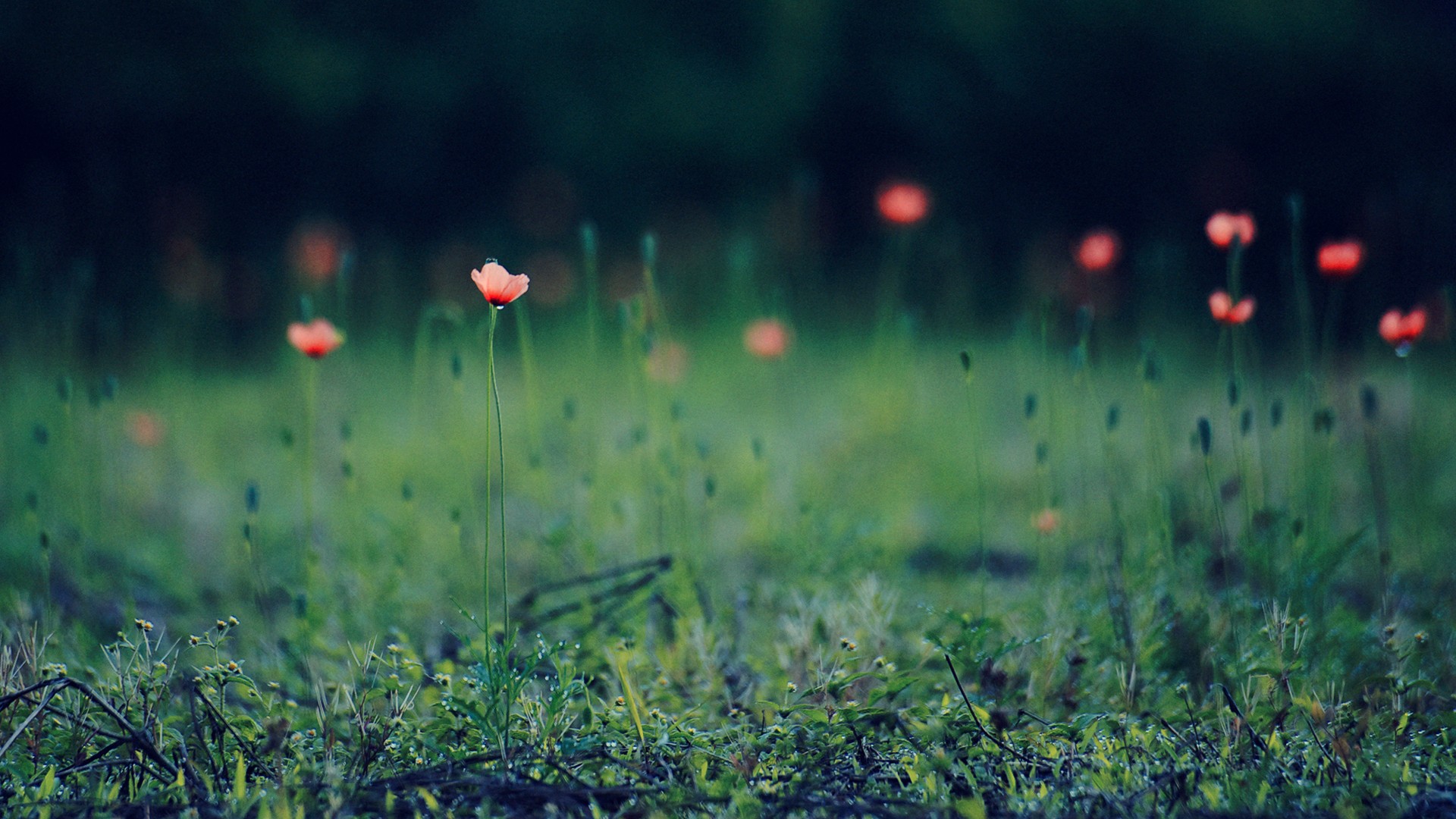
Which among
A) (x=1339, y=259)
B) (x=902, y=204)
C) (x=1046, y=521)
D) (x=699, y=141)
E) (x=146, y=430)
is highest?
(x=699, y=141)

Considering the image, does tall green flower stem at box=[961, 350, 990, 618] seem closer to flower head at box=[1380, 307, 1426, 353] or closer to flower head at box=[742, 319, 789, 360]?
flower head at box=[742, 319, 789, 360]

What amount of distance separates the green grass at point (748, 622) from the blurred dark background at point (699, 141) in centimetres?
147

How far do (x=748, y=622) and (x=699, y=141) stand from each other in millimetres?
4183

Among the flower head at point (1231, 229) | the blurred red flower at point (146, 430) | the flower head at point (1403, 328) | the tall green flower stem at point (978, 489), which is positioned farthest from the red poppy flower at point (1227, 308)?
the blurred red flower at point (146, 430)

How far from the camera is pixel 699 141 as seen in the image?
558cm

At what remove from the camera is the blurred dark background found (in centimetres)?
450

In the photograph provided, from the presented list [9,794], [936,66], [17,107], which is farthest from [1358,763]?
[17,107]

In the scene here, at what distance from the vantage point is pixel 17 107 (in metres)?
4.48

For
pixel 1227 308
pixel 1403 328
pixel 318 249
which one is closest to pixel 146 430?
pixel 318 249

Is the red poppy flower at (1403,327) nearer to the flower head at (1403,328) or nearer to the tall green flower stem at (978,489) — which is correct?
the flower head at (1403,328)

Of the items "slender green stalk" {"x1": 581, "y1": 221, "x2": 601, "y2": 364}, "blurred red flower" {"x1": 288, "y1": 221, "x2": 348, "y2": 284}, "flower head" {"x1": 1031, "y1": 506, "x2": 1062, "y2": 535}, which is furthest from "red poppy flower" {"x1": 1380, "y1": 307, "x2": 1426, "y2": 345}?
"blurred red flower" {"x1": 288, "y1": 221, "x2": 348, "y2": 284}

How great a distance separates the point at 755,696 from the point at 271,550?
1.53m

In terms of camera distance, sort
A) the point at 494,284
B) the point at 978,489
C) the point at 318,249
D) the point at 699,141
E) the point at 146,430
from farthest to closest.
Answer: the point at 699,141
the point at 318,249
the point at 146,430
the point at 978,489
the point at 494,284

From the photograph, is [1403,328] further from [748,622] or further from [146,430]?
[146,430]
